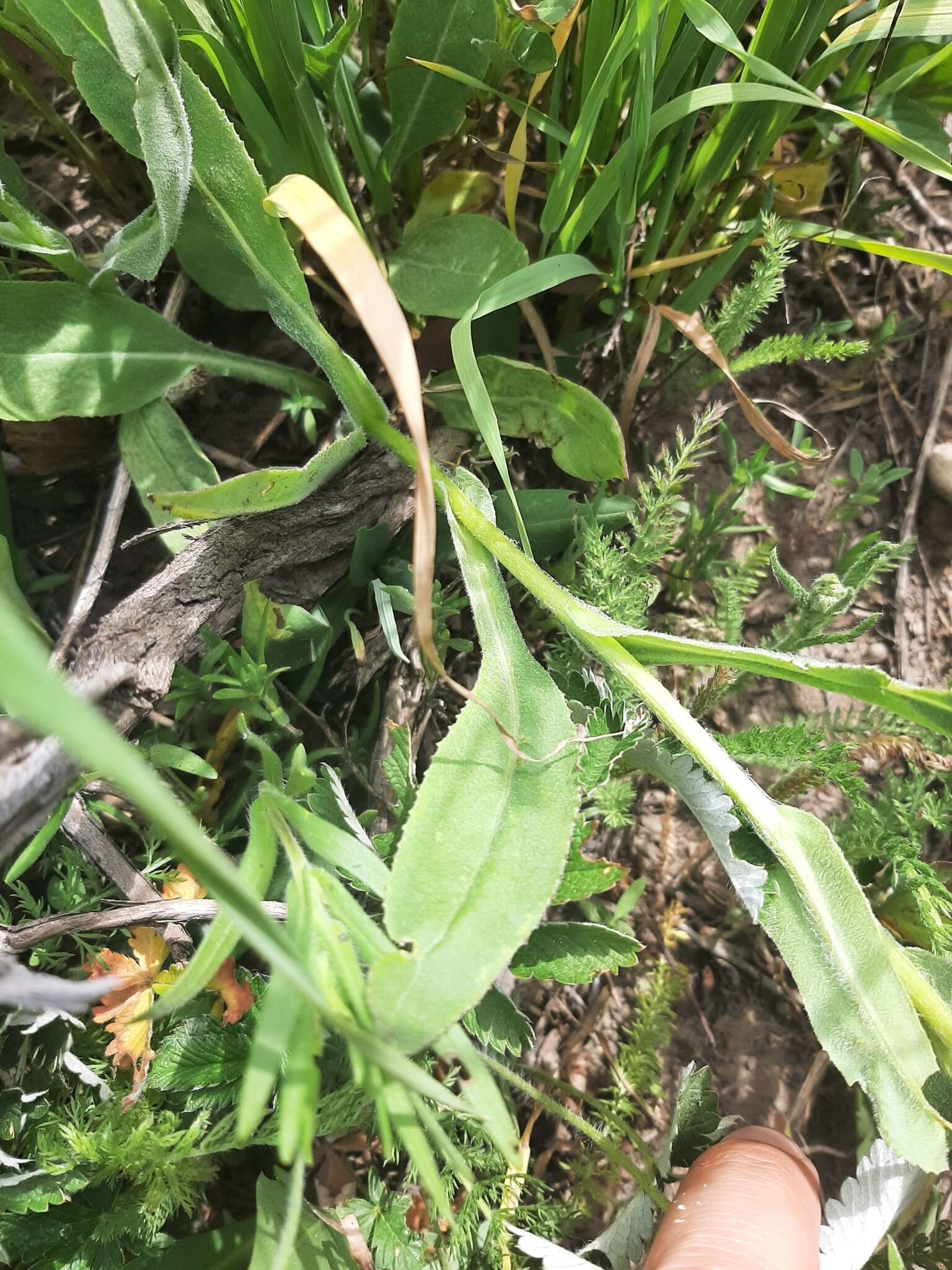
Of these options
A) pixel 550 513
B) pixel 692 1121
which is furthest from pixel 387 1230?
pixel 550 513

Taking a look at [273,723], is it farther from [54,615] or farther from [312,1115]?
[312,1115]

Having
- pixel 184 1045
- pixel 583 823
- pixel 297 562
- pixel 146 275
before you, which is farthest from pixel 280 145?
pixel 184 1045

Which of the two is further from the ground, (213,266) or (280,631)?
(213,266)

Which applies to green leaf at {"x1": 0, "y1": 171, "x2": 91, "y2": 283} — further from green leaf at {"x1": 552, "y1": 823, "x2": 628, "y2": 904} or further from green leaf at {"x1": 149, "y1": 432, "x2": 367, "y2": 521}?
green leaf at {"x1": 552, "y1": 823, "x2": 628, "y2": 904}

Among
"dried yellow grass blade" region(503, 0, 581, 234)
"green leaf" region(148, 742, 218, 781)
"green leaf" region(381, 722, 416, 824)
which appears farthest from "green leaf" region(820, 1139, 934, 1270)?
"dried yellow grass blade" region(503, 0, 581, 234)

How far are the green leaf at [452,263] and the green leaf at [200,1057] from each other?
37.1 inches

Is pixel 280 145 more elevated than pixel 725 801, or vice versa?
pixel 280 145

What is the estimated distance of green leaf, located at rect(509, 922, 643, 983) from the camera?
0.92 meters

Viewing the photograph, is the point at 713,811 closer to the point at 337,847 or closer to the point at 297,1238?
the point at 337,847

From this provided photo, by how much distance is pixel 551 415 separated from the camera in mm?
1168

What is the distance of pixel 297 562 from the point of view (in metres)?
1.12

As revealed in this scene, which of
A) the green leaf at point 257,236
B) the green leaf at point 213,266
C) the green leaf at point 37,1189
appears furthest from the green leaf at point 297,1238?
the green leaf at point 213,266

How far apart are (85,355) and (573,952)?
0.98m

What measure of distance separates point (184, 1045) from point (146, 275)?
2.95 ft
